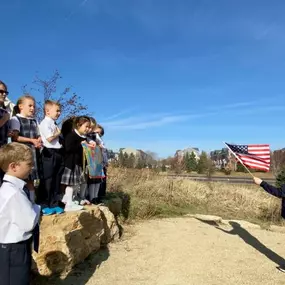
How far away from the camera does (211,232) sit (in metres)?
8.08

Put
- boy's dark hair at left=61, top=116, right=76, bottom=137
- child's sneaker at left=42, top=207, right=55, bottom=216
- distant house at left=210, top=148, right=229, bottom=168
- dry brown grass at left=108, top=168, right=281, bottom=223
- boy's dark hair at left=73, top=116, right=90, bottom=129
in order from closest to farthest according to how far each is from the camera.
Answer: child's sneaker at left=42, top=207, right=55, bottom=216 < boy's dark hair at left=73, top=116, right=90, bottom=129 < boy's dark hair at left=61, top=116, right=76, bottom=137 < dry brown grass at left=108, top=168, right=281, bottom=223 < distant house at left=210, top=148, right=229, bottom=168

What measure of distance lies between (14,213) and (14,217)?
1.4 inches

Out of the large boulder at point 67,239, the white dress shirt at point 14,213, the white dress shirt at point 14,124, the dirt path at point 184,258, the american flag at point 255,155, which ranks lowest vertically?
the dirt path at point 184,258

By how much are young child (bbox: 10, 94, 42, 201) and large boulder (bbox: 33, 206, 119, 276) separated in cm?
50

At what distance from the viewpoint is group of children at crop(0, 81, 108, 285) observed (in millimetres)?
2859

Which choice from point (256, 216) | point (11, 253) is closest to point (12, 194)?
point (11, 253)

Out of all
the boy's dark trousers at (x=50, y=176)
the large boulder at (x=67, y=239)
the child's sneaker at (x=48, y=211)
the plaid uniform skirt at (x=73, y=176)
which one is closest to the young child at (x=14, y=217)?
the large boulder at (x=67, y=239)

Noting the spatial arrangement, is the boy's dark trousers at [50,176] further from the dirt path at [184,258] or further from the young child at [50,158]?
the dirt path at [184,258]

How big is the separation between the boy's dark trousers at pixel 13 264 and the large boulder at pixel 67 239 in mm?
1669

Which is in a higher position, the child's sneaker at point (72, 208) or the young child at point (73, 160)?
the young child at point (73, 160)

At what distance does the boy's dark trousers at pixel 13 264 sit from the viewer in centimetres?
286

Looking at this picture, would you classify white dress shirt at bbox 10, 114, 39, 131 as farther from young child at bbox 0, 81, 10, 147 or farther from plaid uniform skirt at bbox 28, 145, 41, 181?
plaid uniform skirt at bbox 28, 145, 41, 181

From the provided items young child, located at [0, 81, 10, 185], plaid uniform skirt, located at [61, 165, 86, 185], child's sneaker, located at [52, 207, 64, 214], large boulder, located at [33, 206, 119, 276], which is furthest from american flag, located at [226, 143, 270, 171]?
young child, located at [0, 81, 10, 185]

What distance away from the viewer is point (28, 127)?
4.96 meters
